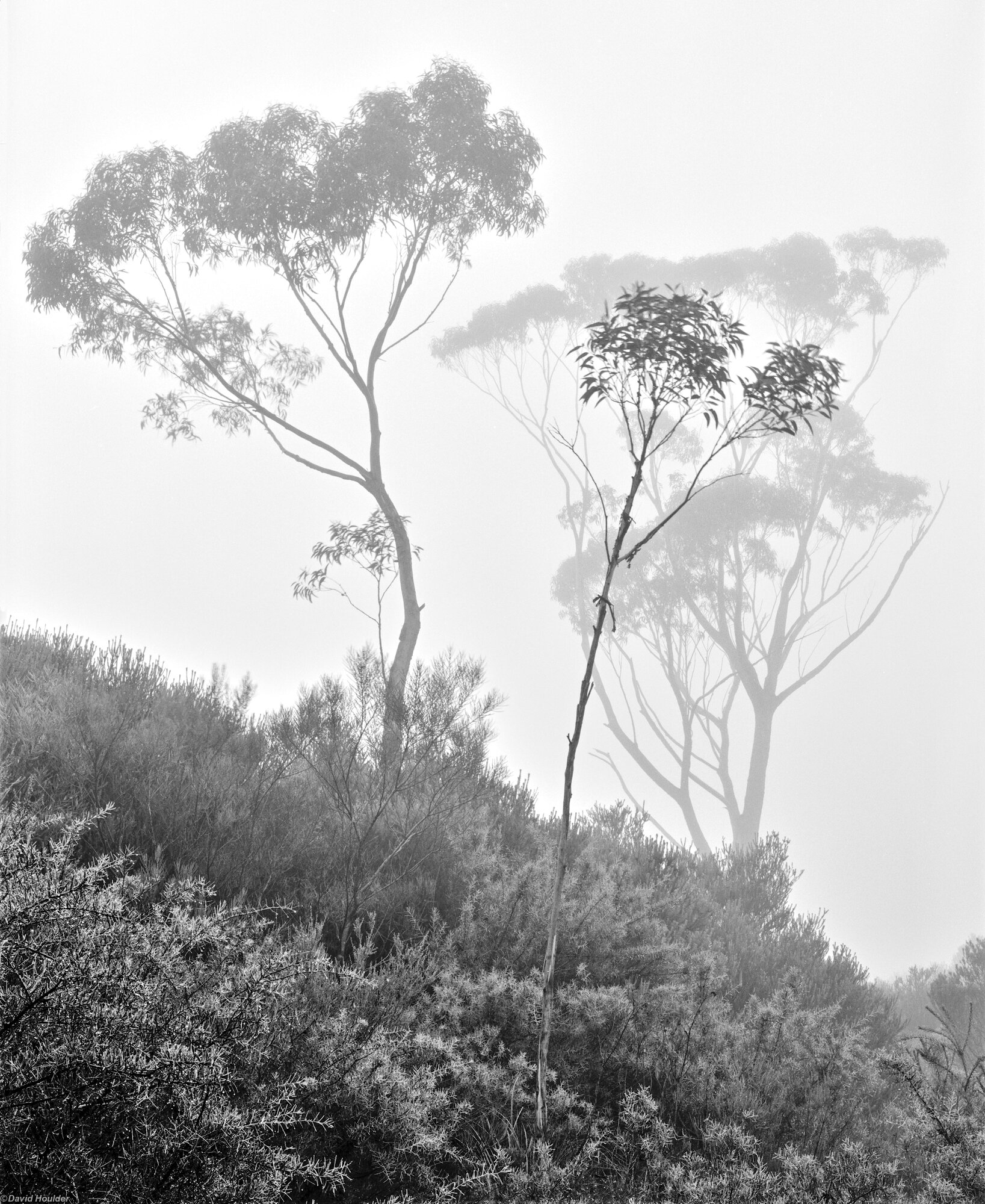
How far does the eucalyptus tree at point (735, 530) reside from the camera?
18.2 m

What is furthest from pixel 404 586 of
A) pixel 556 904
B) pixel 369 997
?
pixel 369 997

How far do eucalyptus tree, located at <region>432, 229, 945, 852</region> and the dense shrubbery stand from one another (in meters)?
10.8

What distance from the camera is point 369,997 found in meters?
3.71

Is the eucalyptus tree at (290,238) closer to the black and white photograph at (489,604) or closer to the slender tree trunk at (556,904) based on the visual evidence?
the black and white photograph at (489,604)

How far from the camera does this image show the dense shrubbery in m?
2.20

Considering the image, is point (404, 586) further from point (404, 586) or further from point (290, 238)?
point (290, 238)

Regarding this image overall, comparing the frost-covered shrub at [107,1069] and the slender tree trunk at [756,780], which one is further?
the slender tree trunk at [756,780]

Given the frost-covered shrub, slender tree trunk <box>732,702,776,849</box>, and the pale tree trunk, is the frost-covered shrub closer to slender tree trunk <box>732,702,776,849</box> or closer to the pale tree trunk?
the pale tree trunk

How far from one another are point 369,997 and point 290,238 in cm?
972

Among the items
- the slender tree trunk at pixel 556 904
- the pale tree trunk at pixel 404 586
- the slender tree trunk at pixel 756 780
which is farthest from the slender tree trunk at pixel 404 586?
the slender tree trunk at pixel 756 780

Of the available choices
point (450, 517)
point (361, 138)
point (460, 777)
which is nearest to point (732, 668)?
point (450, 517)

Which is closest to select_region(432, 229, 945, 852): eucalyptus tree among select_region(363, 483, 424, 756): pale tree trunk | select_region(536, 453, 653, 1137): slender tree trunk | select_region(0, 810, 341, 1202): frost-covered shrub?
select_region(363, 483, 424, 756): pale tree trunk

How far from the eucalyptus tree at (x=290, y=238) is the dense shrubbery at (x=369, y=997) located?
443 cm

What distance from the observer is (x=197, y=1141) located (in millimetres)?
2215
